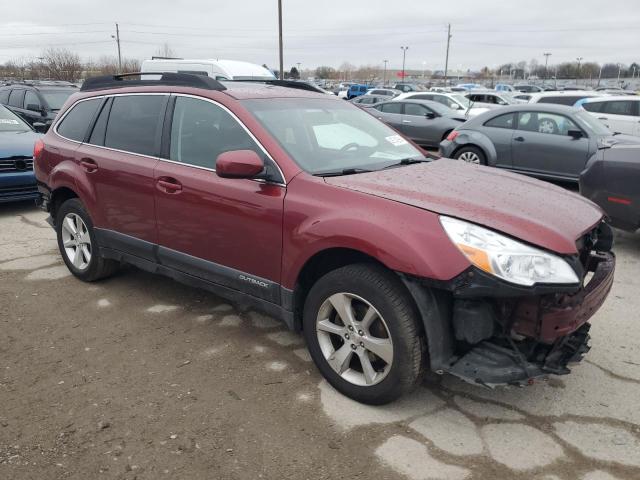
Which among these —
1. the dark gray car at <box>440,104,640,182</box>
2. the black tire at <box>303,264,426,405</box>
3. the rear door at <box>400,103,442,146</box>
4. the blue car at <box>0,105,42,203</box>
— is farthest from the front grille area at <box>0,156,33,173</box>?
the rear door at <box>400,103,442,146</box>

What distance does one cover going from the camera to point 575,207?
3127mm

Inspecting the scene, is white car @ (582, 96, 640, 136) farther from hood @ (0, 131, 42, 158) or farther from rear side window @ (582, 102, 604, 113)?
hood @ (0, 131, 42, 158)

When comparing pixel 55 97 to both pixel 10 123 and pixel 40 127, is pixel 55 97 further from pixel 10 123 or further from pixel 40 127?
pixel 40 127

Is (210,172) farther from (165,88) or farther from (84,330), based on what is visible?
(84,330)

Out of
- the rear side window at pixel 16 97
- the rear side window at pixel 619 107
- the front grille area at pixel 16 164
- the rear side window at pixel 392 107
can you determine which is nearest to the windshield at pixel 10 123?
the front grille area at pixel 16 164

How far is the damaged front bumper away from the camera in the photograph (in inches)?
101

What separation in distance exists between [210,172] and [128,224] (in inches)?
41.5

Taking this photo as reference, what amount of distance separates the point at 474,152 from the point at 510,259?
8.04 meters

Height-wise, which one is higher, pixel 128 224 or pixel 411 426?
pixel 128 224

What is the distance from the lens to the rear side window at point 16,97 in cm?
1262

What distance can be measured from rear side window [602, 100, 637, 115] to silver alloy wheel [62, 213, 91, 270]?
11.8 meters

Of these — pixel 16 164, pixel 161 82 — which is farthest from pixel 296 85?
pixel 16 164

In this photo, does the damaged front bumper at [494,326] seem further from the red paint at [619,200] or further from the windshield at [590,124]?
the windshield at [590,124]

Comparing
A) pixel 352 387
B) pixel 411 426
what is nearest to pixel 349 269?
pixel 352 387
